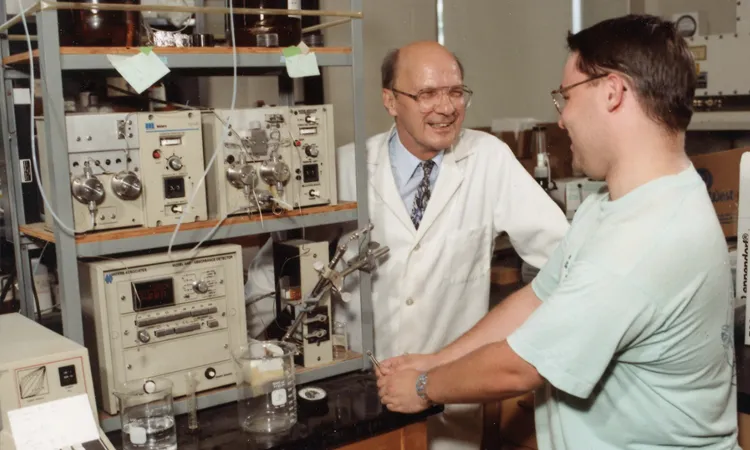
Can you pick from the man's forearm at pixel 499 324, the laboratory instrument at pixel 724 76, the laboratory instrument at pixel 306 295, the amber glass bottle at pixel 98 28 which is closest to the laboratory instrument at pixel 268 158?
the laboratory instrument at pixel 306 295

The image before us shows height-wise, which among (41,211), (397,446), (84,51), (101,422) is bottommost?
(397,446)

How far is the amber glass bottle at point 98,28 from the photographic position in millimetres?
1576

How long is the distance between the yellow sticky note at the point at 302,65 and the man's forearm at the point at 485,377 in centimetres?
72

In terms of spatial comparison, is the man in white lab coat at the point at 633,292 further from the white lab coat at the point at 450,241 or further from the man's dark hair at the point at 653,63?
the white lab coat at the point at 450,241

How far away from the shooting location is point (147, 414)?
5.12 feet

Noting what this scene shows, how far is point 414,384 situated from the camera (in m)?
1.57

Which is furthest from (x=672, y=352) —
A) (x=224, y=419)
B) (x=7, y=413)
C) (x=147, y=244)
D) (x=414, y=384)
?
(x=7, y=413)

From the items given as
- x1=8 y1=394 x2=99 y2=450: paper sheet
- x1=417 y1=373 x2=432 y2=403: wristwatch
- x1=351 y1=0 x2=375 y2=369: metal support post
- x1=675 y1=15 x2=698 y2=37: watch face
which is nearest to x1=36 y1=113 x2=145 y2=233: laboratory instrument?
x1=8 y1=394 x2=99 y2=450: paper sheet

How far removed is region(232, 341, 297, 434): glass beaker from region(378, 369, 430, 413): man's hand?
198 mm

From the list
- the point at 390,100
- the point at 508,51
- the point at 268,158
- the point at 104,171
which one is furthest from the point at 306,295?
the point at 508,51

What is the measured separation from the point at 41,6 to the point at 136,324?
644 mm

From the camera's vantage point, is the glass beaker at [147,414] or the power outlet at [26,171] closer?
the glass beaker at [147,414]

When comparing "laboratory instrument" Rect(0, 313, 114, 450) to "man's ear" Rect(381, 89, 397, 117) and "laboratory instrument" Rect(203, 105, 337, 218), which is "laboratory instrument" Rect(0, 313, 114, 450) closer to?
"laboratory instrument" Rect(203, 105, 337, 218)

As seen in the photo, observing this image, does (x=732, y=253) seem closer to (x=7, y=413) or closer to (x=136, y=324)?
(x=136, y=324)
